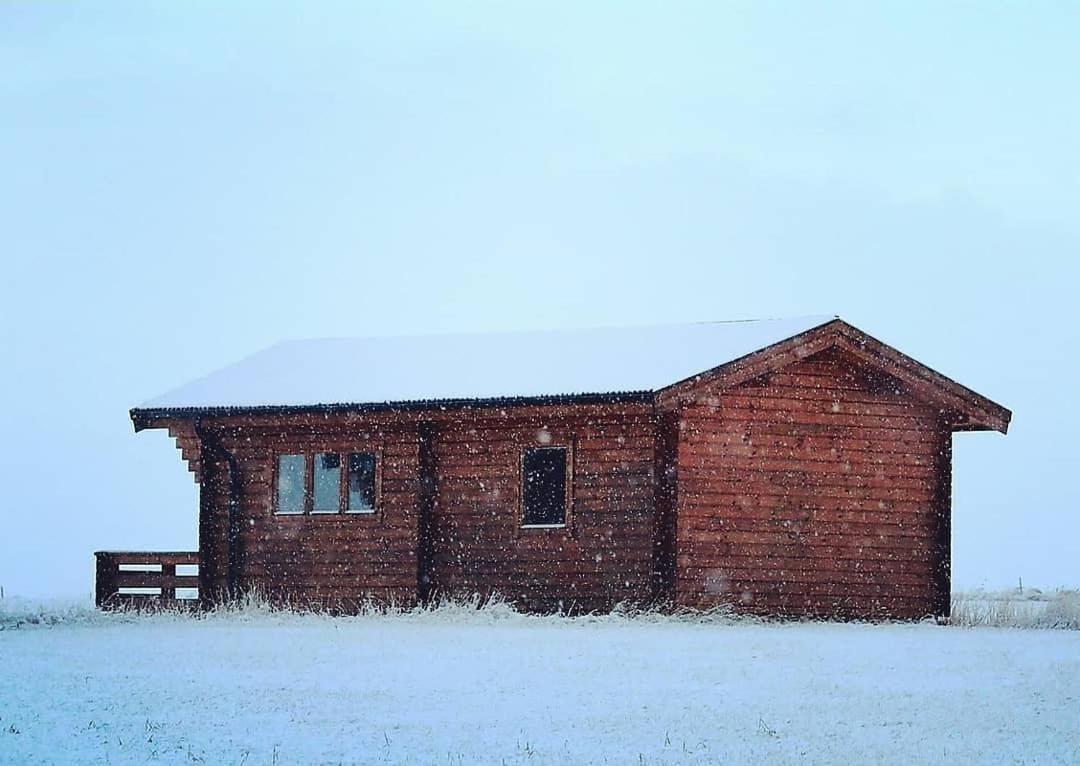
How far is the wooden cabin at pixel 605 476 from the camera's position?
84.9ft

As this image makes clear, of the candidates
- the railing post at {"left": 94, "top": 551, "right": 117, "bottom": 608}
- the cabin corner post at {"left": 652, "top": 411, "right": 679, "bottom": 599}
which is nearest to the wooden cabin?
the cabin corner post at {"left": 652, "top": 411, "right": 679, "bottom": 599}

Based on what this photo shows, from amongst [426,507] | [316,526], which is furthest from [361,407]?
[316,526]

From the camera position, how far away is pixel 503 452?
Result: 27.1m

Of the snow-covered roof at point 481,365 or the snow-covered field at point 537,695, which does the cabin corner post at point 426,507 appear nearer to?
the snow-covered roof at point 481,365

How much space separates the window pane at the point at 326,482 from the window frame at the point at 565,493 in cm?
352

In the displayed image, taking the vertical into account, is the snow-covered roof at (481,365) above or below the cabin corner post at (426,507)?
above

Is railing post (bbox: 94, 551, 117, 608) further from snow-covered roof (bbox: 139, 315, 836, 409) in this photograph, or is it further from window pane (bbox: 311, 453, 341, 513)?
window pane (bbox: 311, 453, 341, 513)

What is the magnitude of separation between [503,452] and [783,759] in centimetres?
1467

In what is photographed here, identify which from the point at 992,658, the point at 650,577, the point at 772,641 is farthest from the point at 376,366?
the point at 992,658

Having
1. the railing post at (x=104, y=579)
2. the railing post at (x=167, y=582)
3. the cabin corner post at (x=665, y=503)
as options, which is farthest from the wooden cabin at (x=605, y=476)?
the railing post at (x=104, y=579)

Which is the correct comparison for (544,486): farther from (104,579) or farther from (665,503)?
(104,579)

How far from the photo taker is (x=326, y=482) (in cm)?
2855

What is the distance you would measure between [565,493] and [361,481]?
3.88 m

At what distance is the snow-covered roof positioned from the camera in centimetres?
2677
